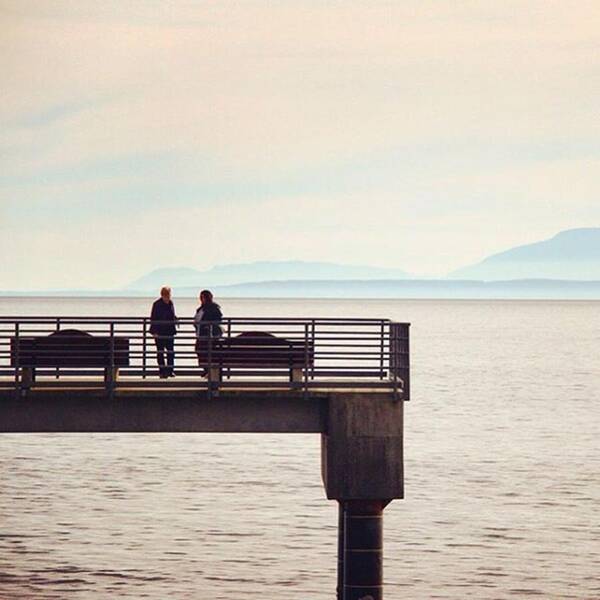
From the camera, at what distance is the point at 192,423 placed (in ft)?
107

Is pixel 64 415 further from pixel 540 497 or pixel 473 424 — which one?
pixel 473 424

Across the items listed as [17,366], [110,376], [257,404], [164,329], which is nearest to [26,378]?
[17,366]

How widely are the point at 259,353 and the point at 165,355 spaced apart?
3200mm

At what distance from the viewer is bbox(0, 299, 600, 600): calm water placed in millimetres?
45062

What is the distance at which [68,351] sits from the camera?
32844mm

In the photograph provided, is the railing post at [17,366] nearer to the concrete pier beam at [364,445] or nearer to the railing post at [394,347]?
the concrete pier beam at [364,445]

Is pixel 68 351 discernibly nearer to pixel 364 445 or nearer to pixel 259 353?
pixel 259 353

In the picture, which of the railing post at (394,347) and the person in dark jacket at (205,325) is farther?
the person in dark jacket at (205,325)

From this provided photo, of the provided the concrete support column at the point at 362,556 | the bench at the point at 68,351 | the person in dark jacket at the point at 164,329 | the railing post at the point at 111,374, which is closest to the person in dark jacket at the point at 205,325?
the person in dark jacket at the point at 164,329

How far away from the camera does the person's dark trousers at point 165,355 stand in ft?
111

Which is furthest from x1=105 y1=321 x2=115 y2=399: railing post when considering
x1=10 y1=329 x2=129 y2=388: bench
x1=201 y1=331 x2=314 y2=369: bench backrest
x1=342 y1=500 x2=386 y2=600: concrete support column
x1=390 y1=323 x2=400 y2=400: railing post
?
x1=390 y1=323 x2=400 y2=400: railing post

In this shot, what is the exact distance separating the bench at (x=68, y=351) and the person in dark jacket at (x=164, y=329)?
4.15 ft

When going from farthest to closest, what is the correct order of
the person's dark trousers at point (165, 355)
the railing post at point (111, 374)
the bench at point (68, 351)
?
the person's dark trousers at point (165, 355)
the bench at point (68, 351)
the railing post at point (111, 374)

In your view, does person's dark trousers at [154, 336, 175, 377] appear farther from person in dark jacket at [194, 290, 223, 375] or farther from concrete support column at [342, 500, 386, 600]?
concrete support column at [342, 500, 386, 600]
